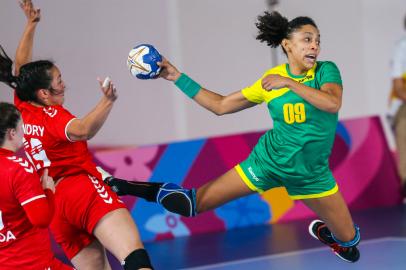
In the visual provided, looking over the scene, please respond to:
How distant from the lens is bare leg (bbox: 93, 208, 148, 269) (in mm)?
4395

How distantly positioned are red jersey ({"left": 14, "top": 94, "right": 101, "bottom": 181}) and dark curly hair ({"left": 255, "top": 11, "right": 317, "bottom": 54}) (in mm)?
1429

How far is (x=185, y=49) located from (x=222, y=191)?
5971 mm

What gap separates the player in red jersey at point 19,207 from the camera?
3867mm

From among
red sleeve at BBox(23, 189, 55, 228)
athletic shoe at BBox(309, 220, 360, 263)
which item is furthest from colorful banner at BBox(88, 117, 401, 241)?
red sleeve at BBox(23, 189, 55, 228)

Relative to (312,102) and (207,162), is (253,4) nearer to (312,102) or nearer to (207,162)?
(207,162)

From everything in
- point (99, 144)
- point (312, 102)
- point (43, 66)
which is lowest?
point (99, 144)

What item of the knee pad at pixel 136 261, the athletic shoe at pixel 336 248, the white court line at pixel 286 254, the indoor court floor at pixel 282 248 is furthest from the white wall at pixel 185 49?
the knee pad at pixel 136 261

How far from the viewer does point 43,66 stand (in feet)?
15.2

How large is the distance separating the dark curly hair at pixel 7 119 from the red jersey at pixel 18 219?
0.09 m

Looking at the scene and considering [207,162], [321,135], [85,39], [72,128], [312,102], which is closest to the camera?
[72,128]

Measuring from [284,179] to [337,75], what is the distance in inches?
28.5

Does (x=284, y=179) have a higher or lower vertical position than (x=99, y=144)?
higher

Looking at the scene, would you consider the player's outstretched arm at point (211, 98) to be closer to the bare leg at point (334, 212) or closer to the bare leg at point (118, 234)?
the bare leg at point (334, 212)

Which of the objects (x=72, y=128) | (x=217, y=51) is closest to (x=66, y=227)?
(x=72, y=128)
